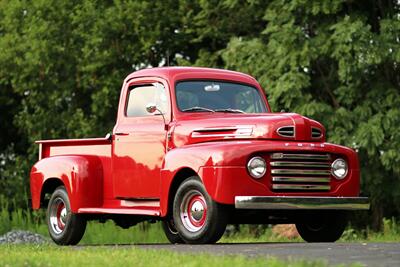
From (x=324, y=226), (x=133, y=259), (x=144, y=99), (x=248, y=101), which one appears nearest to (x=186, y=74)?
(x=144, y=99)

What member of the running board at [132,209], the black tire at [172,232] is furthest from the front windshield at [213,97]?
the black tire at [172,232]

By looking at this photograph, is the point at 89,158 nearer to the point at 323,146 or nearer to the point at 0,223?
the point at 323,146

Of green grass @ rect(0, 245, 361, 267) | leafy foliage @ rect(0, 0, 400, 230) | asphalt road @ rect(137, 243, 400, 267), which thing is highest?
leafy foliage @ rect(0, 0, 400, 230)

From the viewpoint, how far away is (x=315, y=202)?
12.1 m

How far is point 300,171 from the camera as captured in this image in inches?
485

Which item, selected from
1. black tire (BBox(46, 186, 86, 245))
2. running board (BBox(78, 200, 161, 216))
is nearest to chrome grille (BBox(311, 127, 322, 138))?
running board (BBox(78, 200, 161, 216))

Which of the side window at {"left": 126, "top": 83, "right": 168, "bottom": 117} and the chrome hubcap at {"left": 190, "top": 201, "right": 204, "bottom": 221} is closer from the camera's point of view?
the chrome hubcap at {"left": 190, "top": 201, "right": 204, "bottom": 221}

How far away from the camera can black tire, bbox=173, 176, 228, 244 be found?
1202cm

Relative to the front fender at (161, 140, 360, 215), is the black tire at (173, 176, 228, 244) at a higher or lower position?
lower

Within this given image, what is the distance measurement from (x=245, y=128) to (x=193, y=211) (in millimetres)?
1124

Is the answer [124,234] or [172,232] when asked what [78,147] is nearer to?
[172,232]

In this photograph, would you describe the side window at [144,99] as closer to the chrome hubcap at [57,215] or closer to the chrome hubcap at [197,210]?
the chrome hubcap at [197,210]

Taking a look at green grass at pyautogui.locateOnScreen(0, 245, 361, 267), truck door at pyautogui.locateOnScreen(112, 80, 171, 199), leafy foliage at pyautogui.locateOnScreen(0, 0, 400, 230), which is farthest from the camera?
leafy foliage at pyautogui.locateOnScreen(0, 0, 400, 230)

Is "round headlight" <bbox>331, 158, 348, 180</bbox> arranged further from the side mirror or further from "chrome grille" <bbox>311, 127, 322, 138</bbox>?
the side mirror
